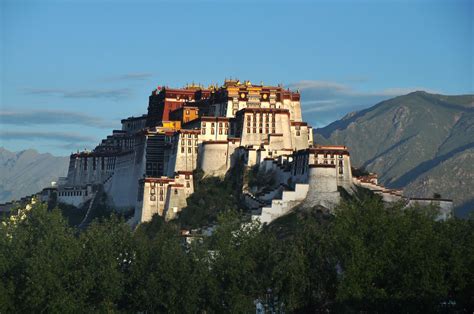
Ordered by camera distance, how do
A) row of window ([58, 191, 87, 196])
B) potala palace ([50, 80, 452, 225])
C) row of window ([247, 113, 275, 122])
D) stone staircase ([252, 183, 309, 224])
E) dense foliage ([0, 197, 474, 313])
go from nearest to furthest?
1. dense foliage ([0, 197, 474, 313])
2. stone staircase ([252, 183, 309, 224])
3. potala palace ([50, 80, 452, 225])
4. row of window ([247, 113, 275, 122])
5. row of window ([58, 191, 87, 196])

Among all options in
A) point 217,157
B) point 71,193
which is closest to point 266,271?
point 217,157

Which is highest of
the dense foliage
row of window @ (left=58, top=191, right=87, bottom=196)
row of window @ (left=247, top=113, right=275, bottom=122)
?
row of window @ (left=247, top=113, right=275, bottom=122)

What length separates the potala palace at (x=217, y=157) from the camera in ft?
472

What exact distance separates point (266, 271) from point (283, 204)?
126ft

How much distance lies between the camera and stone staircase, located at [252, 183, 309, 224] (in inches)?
5487

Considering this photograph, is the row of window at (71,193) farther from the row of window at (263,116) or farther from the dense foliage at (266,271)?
the dense foliage at (266,271)

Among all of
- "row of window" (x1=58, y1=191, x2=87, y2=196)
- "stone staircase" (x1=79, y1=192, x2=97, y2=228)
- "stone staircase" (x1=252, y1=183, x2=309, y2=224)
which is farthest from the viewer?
"row of window" (x1=58, y1=191, x2=87, y2=196)

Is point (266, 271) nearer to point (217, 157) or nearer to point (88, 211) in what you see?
point (217, 157)

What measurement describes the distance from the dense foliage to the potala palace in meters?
31.7

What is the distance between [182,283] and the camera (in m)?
102

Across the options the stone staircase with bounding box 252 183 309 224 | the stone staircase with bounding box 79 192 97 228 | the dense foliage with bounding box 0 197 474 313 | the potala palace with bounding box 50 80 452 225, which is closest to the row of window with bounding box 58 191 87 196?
the potala palace with bounding box 50 80 452 225

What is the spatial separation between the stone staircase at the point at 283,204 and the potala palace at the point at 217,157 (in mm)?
100

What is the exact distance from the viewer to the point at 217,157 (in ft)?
512

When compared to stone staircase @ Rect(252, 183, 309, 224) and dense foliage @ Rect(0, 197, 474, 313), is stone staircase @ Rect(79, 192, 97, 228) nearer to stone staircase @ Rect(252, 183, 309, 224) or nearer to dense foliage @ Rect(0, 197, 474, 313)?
stone staircase @ Rect(252, 183, 309, 224)
